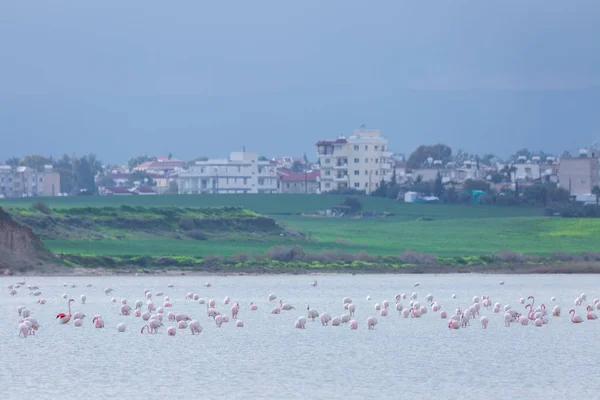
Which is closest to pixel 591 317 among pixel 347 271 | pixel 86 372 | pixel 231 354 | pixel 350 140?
pixel 231 354

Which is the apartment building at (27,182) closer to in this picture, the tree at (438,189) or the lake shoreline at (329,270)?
the tree at (438,189)

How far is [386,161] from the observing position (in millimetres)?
174125

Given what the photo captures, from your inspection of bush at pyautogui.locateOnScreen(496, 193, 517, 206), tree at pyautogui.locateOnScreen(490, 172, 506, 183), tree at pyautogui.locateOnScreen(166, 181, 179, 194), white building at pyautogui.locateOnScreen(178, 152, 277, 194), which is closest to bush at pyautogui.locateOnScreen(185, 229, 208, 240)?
bush at pyautogui.locateOnScreen(496, 193, 517, 206)

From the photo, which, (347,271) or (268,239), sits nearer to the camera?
(347,271)

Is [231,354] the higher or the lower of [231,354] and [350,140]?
the lower

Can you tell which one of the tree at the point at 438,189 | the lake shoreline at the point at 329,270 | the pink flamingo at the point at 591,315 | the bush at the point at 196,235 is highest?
the tree at the point at 438,189

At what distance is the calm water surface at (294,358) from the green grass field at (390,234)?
86.1 feet

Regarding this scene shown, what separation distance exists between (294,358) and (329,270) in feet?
104

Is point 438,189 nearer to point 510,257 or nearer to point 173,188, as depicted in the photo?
point 173,188

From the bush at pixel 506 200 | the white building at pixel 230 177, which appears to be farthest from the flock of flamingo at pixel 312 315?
the white building at pixel 230 177

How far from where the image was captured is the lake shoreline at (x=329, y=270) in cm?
5341

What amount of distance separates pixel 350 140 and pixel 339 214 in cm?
5569

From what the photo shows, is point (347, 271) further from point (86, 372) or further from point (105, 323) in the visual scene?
point (86, 372)

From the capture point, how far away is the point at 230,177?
175750 millimetres
